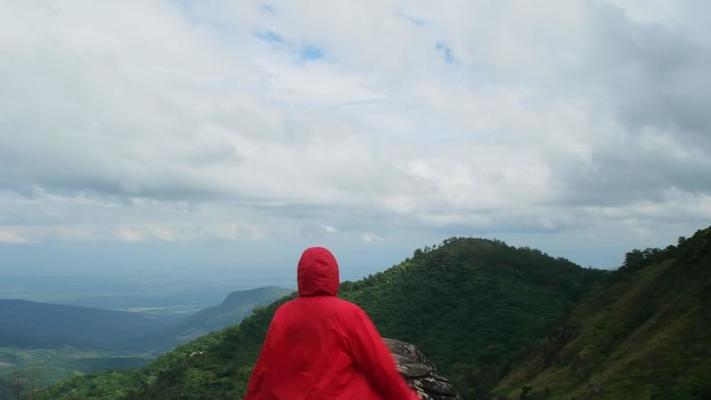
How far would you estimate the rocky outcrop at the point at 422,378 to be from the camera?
9555 millimetres

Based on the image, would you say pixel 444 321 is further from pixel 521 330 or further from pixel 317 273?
pixel 317 273

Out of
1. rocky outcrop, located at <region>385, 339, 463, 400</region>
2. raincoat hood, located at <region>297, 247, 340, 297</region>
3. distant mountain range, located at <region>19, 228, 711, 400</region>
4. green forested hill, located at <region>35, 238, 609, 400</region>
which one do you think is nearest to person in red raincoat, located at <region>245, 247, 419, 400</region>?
raincoat hood, located at <region>297, 247, 340, 297</region>

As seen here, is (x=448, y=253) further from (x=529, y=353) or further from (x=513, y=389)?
(x=513, y=389)

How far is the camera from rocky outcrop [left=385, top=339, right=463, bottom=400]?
9.55 m

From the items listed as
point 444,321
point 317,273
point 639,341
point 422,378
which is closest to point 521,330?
point 444,321

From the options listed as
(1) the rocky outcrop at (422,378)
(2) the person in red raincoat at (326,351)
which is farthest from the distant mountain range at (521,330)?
(2) the person in red raincoat at (326,351)

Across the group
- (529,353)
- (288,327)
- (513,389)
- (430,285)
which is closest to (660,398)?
(513,389)

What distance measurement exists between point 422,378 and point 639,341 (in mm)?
54097

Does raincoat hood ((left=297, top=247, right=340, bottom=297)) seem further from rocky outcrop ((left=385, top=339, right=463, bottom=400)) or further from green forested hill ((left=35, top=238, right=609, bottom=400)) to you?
green forested hill ((left=35, top=238, right=609, bottom=400))

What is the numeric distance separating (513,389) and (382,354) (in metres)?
67.7

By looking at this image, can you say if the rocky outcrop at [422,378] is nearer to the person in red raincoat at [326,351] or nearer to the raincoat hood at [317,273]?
the person in red raincoat at [326,351]

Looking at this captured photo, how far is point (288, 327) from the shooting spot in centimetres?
636

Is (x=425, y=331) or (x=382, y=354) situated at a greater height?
(x=382, y=354)

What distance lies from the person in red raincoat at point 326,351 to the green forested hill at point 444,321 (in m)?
72.1
